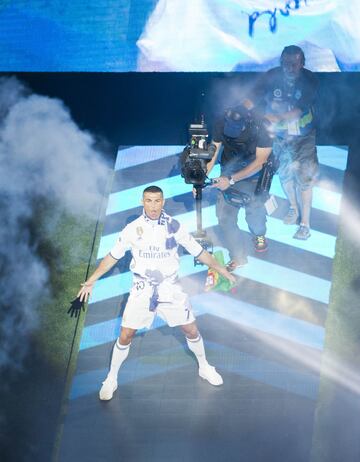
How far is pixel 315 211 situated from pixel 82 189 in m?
3.22

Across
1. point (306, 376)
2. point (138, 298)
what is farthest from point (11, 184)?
point (306, 376)

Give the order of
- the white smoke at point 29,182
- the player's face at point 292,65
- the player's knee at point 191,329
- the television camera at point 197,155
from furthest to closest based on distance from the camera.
Answer: 1. the white smoke at point 29,182
2. the player's face at point 292,65
3. the television camera at point 197,155
4. the player's knee at point 191,329

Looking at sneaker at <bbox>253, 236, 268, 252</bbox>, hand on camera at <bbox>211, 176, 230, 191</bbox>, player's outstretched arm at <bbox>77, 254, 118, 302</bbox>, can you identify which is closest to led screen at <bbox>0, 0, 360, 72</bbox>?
sneaker at <bbox>253, 236, 268, 252</bbox>

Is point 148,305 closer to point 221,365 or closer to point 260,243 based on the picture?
point 221,365

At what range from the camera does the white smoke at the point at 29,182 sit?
8430mm

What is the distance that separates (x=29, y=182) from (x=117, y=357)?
4.09 meters

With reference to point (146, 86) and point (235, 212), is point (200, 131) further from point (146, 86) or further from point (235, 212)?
point (146, 86)

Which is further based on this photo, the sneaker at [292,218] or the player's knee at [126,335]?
the sneaker at [292,218]

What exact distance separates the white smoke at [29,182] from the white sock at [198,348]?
1.96m

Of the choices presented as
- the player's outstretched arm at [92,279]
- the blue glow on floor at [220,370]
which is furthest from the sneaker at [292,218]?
the player's outstretched arm at [92,279]

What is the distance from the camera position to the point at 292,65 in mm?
8047

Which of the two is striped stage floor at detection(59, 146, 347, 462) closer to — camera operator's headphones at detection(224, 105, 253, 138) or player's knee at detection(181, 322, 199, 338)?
player's knee at detection(181, 322, 199, 338)

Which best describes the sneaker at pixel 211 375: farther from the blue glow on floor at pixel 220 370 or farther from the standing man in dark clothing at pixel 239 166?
the standing man in dark clothing at pixel 239 166

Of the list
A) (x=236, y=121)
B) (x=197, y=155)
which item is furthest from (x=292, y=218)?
(x=197, y=155)
